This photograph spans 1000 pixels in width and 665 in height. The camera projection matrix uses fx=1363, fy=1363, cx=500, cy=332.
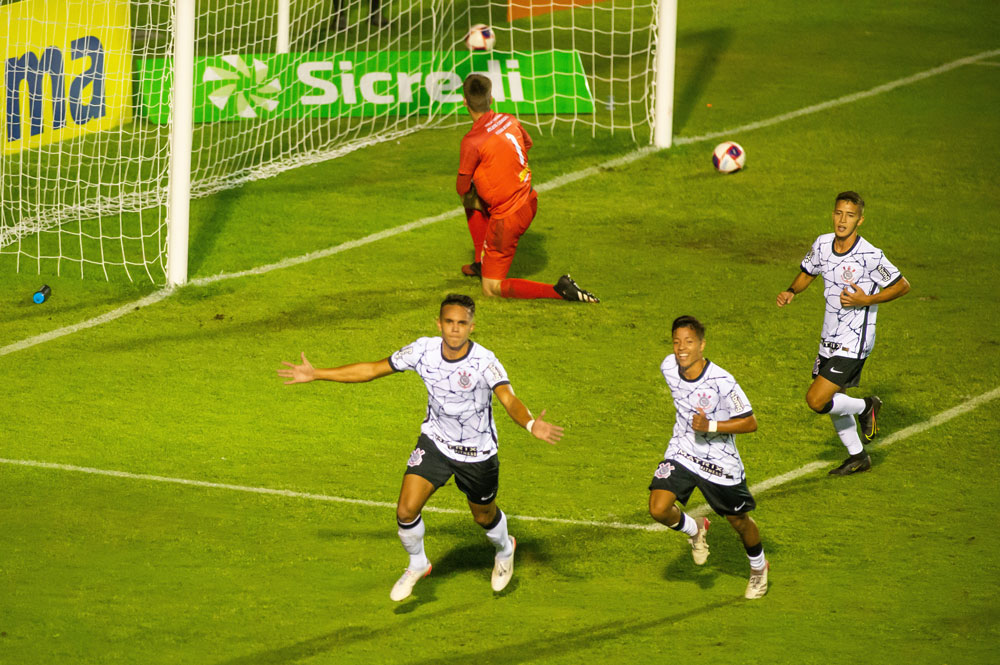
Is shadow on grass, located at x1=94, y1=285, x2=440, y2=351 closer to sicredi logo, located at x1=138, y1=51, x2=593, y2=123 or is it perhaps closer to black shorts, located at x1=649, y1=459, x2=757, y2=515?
sicredi logo, located at x1=138, y1=51, x2=593, y2=123

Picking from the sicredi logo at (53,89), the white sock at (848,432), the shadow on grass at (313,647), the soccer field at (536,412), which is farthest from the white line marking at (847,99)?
the shadow on grass at (313,647)

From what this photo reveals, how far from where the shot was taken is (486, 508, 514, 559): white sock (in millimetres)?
7305

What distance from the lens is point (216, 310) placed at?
1203 cm

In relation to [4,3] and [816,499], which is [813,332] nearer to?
[816,499]

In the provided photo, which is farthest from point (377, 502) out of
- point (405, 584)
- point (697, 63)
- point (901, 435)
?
point (697, 63)

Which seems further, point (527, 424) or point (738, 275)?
point (738, 275)

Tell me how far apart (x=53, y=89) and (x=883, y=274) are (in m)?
9.45

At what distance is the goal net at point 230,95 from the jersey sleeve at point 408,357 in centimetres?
573

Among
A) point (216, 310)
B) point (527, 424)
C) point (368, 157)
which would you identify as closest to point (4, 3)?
point (368, 157)

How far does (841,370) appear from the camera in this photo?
8797 mm

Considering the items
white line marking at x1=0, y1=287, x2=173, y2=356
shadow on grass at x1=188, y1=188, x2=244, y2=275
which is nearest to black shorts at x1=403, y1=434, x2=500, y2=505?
white line marking at x1=0, y1=287, x2=173, y2=356

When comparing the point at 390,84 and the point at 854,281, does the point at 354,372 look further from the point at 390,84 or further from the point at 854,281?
the point at 390,84

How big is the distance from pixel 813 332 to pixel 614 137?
18.6 ft

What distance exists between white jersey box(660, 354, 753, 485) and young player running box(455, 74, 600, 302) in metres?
4.85
